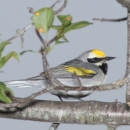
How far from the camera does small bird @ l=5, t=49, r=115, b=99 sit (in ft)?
8.82

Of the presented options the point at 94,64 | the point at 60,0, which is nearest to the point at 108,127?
the point at 60,0

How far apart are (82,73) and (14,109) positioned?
41.1 inches

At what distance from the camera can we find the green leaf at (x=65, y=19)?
1450mm

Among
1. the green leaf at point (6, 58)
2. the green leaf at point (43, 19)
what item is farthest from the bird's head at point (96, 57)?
the green leaf at point (43, 19)

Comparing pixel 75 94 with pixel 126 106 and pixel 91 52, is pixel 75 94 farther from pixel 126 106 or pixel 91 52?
pixel 126 106

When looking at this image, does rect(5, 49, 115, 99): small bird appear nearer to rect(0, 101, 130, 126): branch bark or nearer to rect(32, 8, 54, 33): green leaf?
rect(0, 101, 130, 126): branch bark

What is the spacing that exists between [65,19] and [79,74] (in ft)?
4.57

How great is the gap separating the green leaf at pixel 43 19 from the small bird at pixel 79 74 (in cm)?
106

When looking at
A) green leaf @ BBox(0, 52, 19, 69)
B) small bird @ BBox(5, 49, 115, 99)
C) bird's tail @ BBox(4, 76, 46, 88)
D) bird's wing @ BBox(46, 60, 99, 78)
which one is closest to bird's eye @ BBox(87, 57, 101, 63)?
small bird @ BBox(5, 49, 115, 99)

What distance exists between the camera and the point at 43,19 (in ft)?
4.71

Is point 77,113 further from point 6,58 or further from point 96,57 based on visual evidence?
point 96,57

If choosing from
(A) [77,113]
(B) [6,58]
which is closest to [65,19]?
(B) [6,58]

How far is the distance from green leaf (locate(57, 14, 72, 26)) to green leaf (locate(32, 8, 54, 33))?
0.03m

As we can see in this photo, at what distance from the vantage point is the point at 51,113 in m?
1.81
